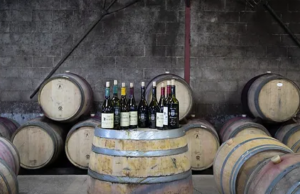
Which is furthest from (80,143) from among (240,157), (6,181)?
(240,157)

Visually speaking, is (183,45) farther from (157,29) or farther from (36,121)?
(36,121)

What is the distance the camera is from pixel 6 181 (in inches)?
127

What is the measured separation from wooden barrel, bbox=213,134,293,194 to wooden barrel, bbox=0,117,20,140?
3.11 metres

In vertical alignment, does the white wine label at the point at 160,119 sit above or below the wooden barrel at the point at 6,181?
above

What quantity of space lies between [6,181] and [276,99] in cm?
353

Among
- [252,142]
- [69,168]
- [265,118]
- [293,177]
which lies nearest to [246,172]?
[252,142]

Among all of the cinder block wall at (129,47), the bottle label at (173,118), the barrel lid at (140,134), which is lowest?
the barrel lid at (140,134)

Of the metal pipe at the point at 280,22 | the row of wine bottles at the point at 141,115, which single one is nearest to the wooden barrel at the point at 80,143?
the row of wine bottles at the point at 141,115

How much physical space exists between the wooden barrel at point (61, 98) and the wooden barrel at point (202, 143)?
62.0 inches

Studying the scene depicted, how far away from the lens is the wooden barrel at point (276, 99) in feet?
15.7

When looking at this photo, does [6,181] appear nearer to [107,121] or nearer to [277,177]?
[107,121]

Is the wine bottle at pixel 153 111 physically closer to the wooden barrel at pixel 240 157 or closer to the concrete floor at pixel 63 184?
the wooden barrel at pixel 240 157

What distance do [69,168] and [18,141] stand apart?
834 millimetres

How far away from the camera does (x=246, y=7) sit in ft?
19.2
